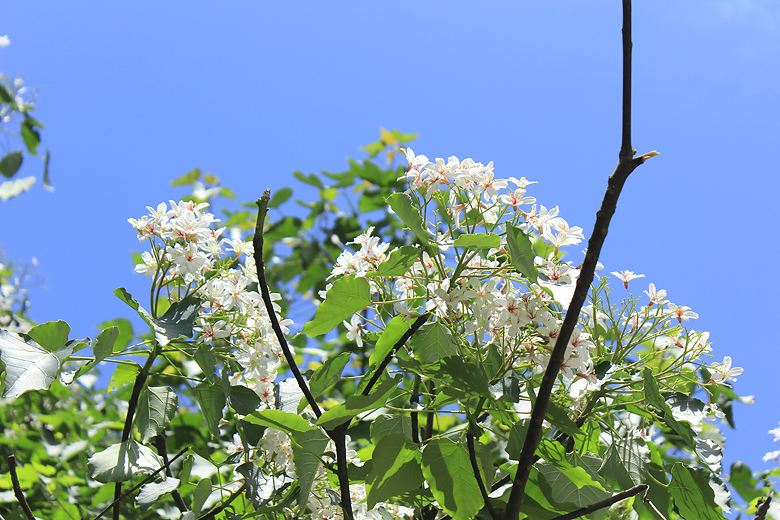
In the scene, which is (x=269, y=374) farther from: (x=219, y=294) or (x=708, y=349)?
(x=708, y=349)

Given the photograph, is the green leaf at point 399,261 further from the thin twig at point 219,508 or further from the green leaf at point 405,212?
the thin twig at point 219,508

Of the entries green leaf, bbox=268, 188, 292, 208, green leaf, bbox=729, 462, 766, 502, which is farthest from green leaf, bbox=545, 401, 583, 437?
green leaf, bbox=268, 188, 292, 208

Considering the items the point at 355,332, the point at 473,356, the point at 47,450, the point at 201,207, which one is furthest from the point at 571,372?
the point at 47,450

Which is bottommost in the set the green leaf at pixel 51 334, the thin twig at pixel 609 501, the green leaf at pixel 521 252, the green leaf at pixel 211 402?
the thin twig at pixel 609 501

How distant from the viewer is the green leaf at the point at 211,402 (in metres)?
1.04

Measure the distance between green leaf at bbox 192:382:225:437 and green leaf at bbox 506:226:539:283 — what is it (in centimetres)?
60

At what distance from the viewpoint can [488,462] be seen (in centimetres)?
83

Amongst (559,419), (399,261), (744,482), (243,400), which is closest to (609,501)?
(559,419)

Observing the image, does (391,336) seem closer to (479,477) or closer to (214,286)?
(479,477)

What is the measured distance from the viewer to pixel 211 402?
104cm

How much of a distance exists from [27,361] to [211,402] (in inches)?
11.6

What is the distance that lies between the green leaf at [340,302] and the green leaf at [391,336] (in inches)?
1.9

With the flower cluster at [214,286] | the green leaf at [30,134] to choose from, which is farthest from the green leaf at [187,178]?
the flower cluster at [214,286]

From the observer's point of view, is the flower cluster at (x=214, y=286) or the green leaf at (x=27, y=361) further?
the flower cluster at (x=214, y=286)
